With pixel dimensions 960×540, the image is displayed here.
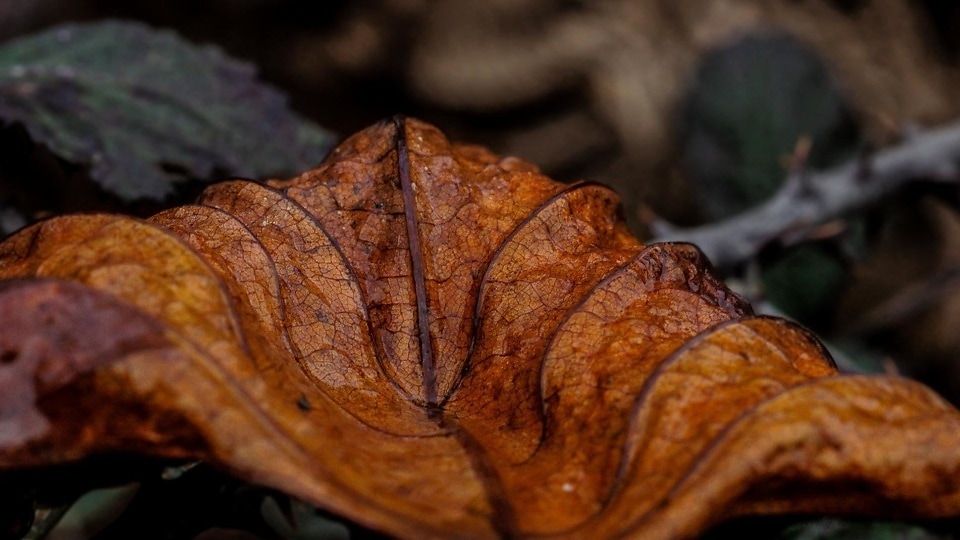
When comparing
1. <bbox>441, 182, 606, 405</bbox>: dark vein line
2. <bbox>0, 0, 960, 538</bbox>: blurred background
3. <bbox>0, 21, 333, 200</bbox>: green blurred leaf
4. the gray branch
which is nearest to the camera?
<bbox>441, 182, 606, 405</bbox>: dark vein line

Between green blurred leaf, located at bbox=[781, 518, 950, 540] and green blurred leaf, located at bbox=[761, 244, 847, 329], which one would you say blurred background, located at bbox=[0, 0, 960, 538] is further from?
green blurred leaf, located at bbox=[781, 518, 950, 540]

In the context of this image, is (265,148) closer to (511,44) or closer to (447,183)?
(447,183)

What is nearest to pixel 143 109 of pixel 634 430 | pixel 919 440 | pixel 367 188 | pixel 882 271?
pixel 367 188

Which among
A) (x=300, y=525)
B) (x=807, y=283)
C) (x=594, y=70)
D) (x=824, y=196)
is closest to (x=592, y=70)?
(x=594, y=70)

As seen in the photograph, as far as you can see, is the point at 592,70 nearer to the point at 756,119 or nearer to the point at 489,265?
the point at 756,119

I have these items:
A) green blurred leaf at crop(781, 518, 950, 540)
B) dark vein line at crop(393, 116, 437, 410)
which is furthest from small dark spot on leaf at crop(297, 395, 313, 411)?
green blurred leaf at crop(781, 518, 950, 540)

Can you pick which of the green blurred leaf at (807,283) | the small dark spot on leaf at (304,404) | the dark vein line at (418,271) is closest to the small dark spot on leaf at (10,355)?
the small dark spot on leaf at (304,404)
